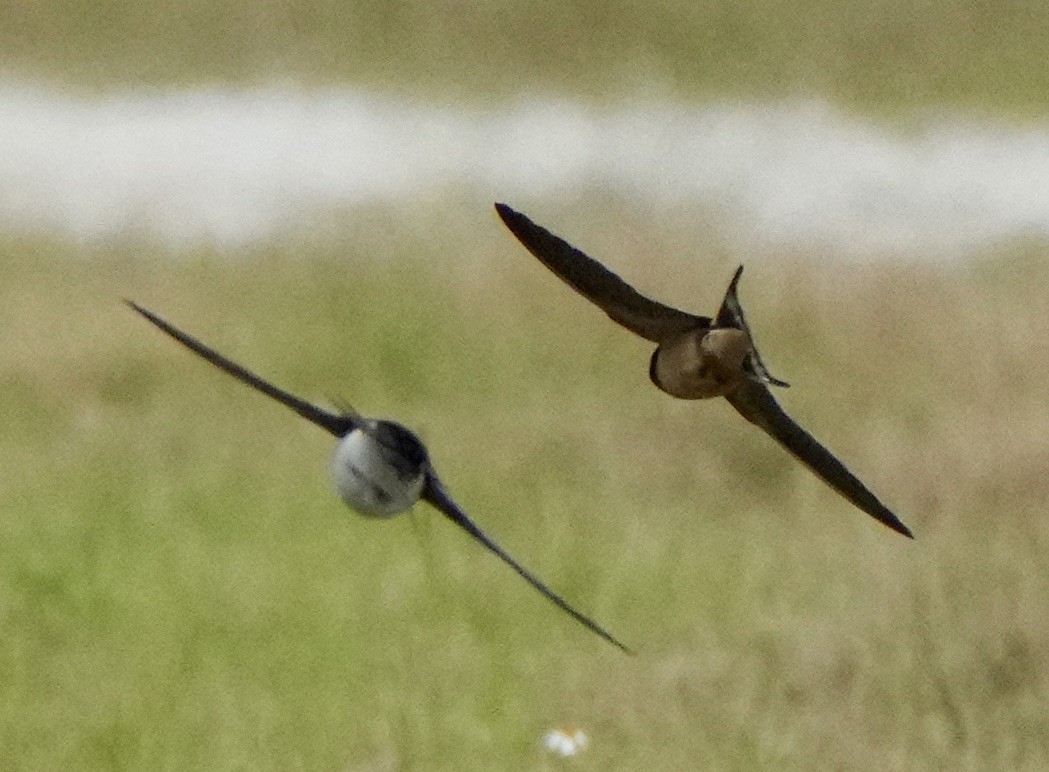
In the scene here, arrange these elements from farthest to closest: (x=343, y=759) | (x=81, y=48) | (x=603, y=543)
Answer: (x=81, y=48) < (x=603, y=543) < (x=343, y=759)

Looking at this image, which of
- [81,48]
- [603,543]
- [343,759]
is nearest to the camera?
[343,759]

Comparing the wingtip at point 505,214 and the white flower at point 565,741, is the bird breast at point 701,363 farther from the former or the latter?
the white flower at point 565,741

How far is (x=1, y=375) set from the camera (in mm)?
803

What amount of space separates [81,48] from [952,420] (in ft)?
1.88

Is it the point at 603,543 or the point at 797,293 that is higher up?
the point at 797,293

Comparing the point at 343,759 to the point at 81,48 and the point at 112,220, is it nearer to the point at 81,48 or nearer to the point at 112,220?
the point at 112,220

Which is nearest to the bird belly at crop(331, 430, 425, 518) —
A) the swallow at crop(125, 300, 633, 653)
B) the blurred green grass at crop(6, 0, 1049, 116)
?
the swallow at crop(125, 300, 633, 653)

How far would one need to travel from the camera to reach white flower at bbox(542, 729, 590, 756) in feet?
2.20

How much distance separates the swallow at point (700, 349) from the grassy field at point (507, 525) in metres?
0.47

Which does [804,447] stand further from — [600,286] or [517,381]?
[517,381]

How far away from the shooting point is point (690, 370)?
211 millimetres

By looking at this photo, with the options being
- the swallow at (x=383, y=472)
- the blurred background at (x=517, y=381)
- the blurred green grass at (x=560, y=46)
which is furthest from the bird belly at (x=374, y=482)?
the blurred green grass at (x=560, y=46)

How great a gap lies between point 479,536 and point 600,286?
47 mm

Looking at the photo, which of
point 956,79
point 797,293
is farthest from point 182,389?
point 956,79
